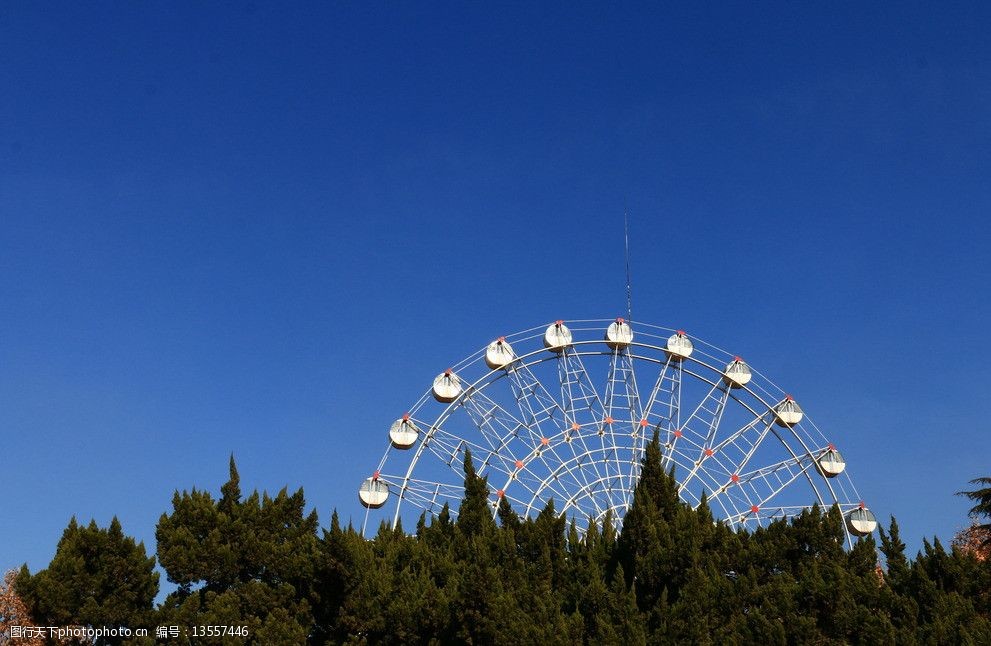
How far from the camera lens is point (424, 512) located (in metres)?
48.3

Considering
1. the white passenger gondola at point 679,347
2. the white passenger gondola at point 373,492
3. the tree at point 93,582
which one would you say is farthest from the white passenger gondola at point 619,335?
the tree at point 93,582

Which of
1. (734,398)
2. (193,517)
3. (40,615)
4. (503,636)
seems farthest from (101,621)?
(734,398)

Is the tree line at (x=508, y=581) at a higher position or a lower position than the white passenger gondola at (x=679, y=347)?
lower

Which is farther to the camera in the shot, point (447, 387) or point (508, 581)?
point (447, 387)

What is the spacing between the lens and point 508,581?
39406 millimetres

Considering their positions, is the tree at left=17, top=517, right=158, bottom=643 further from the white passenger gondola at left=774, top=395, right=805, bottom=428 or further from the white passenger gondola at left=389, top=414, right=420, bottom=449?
the white passenger gondola at left=774, top=395, right=805, bottom=428

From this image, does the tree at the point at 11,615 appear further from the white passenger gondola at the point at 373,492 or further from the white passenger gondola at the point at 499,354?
the white passenger gondola at the point at 499,354

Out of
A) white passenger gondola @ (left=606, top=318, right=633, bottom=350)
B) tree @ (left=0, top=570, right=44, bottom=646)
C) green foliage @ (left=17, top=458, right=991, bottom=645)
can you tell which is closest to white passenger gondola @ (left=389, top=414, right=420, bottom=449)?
green foliage @ (left=17, top=458, right=991, bottom=645)

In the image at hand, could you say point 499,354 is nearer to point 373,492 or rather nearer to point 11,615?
point 373,492

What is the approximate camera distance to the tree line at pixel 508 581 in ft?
122

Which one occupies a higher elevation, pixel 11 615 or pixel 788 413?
pixel 788 413

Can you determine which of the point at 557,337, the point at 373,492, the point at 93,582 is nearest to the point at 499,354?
the point at 557,337

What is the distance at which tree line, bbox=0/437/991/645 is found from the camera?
3716 cm

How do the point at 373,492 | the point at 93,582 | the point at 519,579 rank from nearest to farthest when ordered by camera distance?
the point at 519,579, the point at 93,582, the point at 373,492
